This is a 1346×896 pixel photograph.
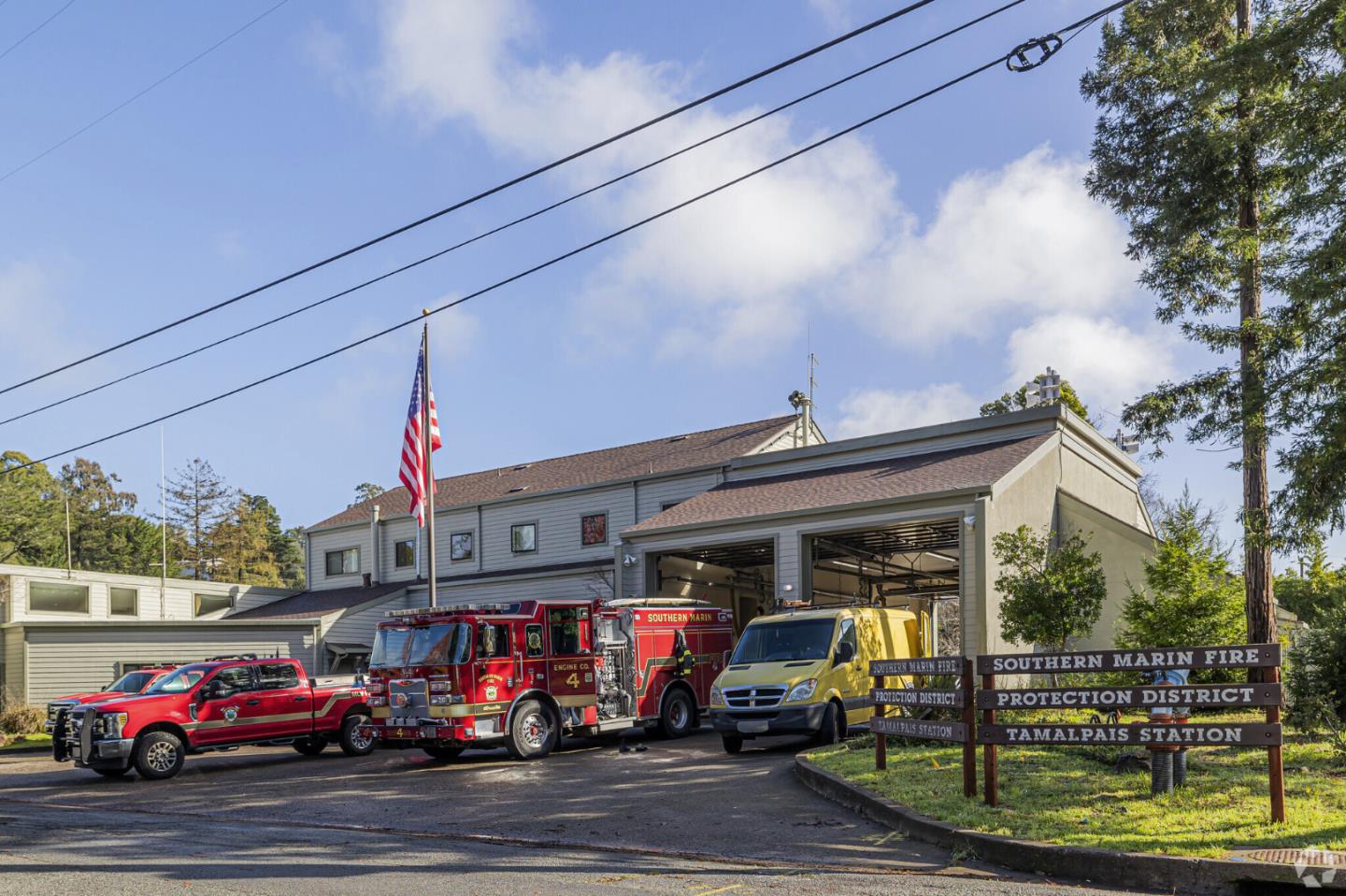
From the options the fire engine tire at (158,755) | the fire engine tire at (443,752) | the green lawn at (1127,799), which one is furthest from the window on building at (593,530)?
the green lawn at (1127,799)

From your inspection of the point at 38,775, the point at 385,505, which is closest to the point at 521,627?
the point at 38,775

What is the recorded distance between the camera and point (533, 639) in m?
20.0

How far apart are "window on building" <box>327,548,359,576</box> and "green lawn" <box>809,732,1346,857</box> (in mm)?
31070

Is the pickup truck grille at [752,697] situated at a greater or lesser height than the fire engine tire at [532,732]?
greater

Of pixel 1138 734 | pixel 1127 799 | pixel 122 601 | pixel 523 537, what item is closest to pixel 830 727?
pixel 1127 799

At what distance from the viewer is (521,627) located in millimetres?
19875

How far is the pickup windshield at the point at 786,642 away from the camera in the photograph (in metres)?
19.4

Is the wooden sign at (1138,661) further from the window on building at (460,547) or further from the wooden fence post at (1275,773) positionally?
the window on building at (460,547)

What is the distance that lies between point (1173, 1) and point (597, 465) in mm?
22898

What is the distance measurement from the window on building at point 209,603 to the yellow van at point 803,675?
27.0 m

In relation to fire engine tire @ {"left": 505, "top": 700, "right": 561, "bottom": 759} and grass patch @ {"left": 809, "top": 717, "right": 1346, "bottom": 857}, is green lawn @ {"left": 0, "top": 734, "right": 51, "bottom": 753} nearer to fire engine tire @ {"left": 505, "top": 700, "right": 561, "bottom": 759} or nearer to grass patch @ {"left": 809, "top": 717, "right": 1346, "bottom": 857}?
fire engine tire @ {"left": 505, "top": 700, "right": 561, "bottom": 759}

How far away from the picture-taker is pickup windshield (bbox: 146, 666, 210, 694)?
2008 cm

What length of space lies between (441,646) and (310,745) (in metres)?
5.49

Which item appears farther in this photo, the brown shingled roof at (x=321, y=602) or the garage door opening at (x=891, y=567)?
the brown shingled roof at (x=321, y=602)
